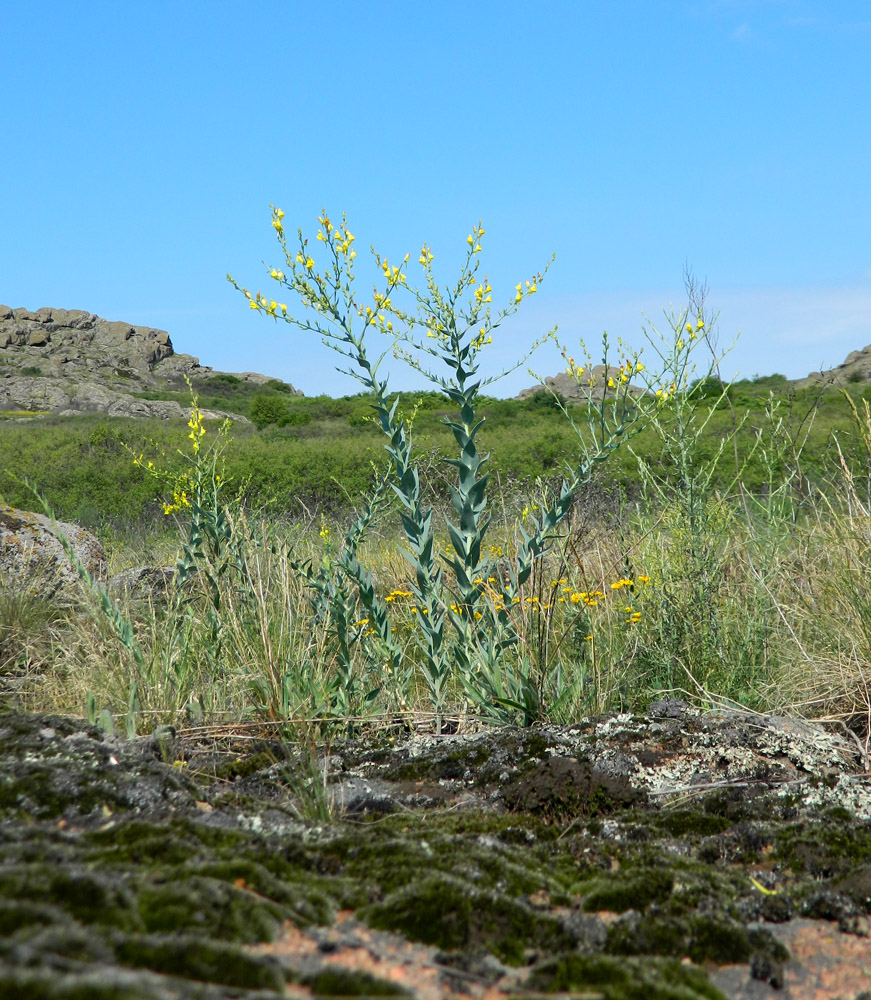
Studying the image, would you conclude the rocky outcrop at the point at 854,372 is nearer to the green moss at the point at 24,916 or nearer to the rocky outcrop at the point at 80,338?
the green moss at the point at 24,916

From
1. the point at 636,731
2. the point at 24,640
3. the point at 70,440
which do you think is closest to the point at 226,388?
the point at 70,440

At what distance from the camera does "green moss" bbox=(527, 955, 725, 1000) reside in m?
1.26

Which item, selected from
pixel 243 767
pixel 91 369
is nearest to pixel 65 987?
pixel 243 767

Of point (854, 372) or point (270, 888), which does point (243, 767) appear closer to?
point (270, 888)

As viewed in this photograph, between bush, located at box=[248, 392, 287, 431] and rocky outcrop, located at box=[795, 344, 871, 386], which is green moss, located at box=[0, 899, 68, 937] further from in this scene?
bush, located at box=[248, 392, 287, 431]

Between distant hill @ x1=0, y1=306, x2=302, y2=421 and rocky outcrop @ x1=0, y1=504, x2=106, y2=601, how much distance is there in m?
25.3

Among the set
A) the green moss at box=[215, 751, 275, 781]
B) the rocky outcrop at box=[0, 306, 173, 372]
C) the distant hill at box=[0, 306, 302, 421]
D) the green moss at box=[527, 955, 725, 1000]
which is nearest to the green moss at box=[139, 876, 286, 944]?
the green moss at box=[527, 955, 725, 1000]

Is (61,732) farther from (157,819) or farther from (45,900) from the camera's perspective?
(45,900)

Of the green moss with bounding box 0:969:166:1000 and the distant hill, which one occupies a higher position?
the distant hill

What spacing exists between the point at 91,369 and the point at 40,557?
2153 inches

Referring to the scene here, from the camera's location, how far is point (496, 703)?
138 inches

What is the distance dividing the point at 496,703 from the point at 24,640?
371cm

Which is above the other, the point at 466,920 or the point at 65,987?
the point at 65,987

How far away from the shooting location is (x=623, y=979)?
4.29ft
